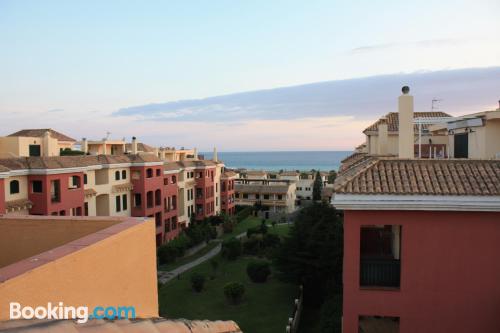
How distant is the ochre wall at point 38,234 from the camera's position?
694cm

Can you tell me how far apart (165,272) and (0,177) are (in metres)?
13.7

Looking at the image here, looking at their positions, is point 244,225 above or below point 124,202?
below

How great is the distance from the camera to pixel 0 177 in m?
21.7

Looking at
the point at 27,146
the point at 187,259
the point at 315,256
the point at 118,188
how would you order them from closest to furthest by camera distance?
1. the point at 315,256
2. the point at 27,146
3. the point at 118,188
4. the point at 187,259

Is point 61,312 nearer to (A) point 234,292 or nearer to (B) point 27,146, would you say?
(A) point 234,292

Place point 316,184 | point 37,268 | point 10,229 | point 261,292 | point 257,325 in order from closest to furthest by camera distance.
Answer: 1. point 37,268
2. point 10,229
3. point 257,325
4. point 261,292
5. point 316,184

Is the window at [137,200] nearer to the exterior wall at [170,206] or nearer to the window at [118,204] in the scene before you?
the window at [118,204]

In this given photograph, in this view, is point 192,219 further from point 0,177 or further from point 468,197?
point 468,197

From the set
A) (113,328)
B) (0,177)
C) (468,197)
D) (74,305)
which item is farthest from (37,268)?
(0,177)

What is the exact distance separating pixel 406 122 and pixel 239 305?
1616 centimetres

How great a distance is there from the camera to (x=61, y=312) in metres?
4.47

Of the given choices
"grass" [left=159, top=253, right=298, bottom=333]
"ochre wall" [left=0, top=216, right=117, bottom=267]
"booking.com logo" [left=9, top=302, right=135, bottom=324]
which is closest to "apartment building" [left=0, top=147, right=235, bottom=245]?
"grass" [left=159, top=253, right=298, bottom=333]

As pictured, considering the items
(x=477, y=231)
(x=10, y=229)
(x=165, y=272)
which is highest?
(x=10, y=229)

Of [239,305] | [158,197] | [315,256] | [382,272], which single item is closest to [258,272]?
[239,305]
